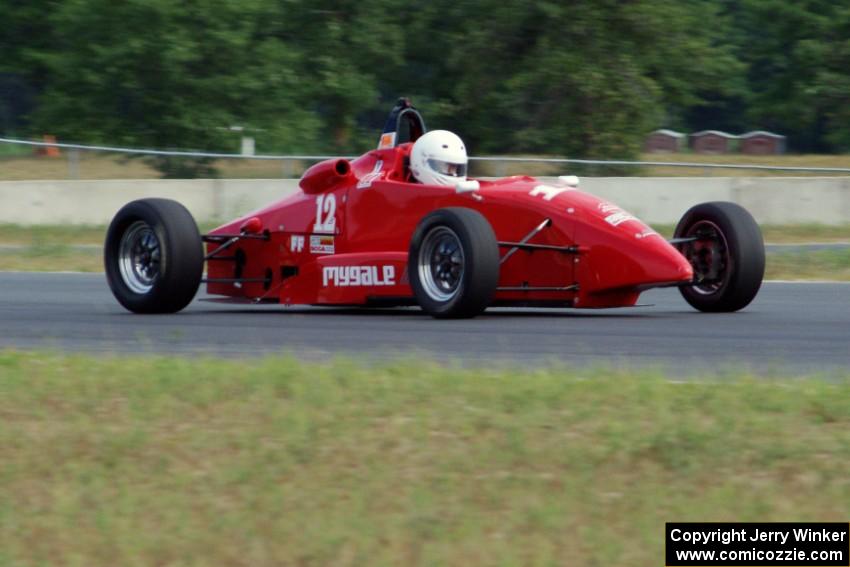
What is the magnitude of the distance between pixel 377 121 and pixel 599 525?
36442mm

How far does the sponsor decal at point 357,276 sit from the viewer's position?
986 cm

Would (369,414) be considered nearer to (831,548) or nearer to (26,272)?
(831,548)

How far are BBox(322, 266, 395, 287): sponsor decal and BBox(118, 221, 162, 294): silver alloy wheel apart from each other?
129 centimetres

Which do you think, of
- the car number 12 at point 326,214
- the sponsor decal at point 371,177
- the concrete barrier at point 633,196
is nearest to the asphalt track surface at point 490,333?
the car number 12 at point 326,214

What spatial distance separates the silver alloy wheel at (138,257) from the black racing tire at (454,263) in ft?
7.07

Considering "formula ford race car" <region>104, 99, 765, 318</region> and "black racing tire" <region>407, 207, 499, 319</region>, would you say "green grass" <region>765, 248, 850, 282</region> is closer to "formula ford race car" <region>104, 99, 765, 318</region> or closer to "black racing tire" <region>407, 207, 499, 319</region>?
"formula ford race car" <region>104, 99, 765, 318</region>

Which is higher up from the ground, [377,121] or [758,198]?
[377,121]

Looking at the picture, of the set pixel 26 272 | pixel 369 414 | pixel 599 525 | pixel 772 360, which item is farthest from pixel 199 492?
pixel 26 272

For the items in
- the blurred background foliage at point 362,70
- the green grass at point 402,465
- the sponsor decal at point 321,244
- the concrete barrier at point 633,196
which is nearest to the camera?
the green grass at point 402,465

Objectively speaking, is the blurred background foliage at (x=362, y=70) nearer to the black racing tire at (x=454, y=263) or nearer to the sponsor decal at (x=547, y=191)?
the sponsor decal at (x=547, y=191)

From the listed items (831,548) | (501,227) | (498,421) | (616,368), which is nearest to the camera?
(831,548)

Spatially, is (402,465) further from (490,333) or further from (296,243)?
(296,243)

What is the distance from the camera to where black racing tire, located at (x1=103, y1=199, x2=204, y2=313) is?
33.4ft

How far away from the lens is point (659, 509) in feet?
15.8
